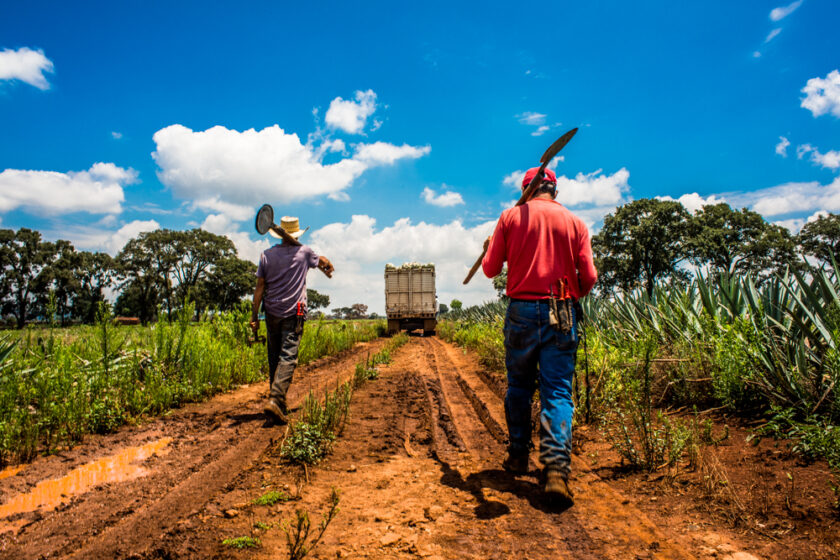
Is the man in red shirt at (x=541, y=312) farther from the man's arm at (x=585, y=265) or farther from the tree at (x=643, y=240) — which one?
the tree at (x=643, y=240)

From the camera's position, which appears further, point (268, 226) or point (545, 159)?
point (268, 226)

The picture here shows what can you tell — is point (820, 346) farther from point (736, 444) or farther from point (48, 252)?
point (48, 252)

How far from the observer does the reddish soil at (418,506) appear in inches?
80.0

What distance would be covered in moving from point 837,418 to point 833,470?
0.74 m

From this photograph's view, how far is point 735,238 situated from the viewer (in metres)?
32.8

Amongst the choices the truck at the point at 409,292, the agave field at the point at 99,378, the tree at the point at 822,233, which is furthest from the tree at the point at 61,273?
the tree at the point at 822,233

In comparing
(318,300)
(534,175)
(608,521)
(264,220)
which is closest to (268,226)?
(264,220)

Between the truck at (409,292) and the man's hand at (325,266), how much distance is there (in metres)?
17.8

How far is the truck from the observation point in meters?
23.0

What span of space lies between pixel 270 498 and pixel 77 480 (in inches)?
62.4

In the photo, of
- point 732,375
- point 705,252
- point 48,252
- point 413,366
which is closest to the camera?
point 732,375

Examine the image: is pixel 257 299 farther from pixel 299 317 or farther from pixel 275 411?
pixel 275 411

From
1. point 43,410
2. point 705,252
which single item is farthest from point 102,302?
point 705,252

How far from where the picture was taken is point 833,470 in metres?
2.34
